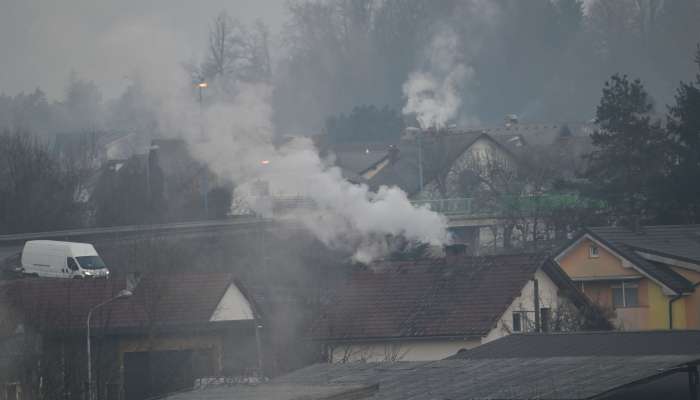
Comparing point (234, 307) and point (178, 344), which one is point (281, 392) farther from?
point (234, 307)

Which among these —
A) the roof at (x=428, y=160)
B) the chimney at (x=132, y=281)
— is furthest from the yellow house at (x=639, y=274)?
the roof at (x=428, y=160)

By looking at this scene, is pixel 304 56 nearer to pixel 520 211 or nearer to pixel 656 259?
pixel 520 211

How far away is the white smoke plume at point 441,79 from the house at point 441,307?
262 ft

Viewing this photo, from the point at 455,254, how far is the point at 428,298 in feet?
11.1

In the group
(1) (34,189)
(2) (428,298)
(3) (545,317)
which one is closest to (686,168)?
(3) (545,317)

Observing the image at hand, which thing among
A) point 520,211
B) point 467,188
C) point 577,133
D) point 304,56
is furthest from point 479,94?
point 520,211

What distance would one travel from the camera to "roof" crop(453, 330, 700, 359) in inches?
1053

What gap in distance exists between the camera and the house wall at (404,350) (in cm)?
3559

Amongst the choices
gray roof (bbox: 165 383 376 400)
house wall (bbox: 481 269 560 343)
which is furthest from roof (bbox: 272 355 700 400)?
house wall (bbox: 481 269 560 343)

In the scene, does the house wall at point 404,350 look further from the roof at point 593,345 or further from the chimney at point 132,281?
the chimney at point 132,281

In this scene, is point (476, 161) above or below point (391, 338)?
above

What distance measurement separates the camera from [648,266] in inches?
1806

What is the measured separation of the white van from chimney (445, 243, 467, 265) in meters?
14.3

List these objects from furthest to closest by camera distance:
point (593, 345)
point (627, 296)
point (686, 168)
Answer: point (686, 168)
point (627, 296)
point (593, 345)
